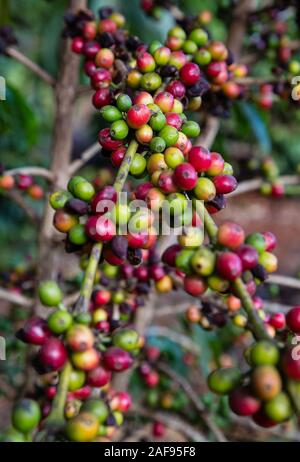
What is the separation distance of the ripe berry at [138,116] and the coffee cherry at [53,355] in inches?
11.4

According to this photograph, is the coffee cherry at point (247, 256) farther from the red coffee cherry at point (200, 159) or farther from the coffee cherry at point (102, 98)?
the coffee cherry at point (102, 98)

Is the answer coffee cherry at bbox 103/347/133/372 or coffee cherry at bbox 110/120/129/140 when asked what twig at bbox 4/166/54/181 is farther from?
coffee cherry at bbox 103/347/133/372

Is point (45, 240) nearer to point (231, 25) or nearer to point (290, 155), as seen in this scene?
point (231, 25)

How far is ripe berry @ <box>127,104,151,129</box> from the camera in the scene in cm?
62

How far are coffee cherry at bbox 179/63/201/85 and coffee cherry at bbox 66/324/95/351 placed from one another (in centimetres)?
46

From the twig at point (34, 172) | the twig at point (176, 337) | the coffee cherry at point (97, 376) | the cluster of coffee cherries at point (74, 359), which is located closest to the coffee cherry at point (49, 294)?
the cluster of coffee cherries at point (74, 359)

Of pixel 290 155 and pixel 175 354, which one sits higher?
pixel 290 155

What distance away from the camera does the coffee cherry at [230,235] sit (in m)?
0.53

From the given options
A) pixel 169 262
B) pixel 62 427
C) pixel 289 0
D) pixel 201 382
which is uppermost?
pixel 289 0

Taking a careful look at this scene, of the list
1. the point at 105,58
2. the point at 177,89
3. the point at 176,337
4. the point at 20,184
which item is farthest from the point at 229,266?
the point at 176,337

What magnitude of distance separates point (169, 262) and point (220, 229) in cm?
9

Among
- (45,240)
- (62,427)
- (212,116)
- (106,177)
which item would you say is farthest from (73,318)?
(106,177)

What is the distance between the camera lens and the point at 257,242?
23.9 inches

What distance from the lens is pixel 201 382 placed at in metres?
2.43
